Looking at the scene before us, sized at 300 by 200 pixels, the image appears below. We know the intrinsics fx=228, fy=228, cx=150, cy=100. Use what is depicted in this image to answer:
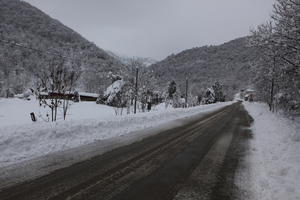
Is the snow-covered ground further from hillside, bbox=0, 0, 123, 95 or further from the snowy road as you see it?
hillside, bbox=0, 0, 123, 95

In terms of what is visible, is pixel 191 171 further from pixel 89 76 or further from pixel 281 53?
pixel 89 76

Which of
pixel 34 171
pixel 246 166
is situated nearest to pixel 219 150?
pixel 246 166

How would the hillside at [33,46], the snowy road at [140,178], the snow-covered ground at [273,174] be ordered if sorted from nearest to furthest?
the snowy road at [140,178], the snow-covered ground at [273,174], the hillside at [33,46]

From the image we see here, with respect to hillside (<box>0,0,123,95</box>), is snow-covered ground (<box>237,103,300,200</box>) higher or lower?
lower

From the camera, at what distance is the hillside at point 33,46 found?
98688 mm

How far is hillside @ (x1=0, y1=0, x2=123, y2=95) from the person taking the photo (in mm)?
98688

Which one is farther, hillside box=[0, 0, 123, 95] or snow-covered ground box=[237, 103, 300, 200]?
hillside box=[0, 0, 123, 95]

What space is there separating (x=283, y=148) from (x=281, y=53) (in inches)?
193

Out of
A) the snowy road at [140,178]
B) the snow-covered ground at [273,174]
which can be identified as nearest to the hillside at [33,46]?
the snowy road at [140,178]

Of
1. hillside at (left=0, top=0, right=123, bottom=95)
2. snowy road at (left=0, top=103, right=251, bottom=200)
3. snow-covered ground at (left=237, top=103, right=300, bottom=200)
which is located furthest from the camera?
hillside at (left=0, top=0, right=123, bottom=95)

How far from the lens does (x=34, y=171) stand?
523cm

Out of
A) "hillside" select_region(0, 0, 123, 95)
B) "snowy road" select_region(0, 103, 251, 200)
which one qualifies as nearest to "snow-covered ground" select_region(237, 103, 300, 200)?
"snowy road" select_region(0, 103, 251, 200)

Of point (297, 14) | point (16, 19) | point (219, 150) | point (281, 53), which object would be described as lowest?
point (219, 150)

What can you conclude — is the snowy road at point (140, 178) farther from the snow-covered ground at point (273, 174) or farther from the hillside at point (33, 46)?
the hillside at point (33, 46)
